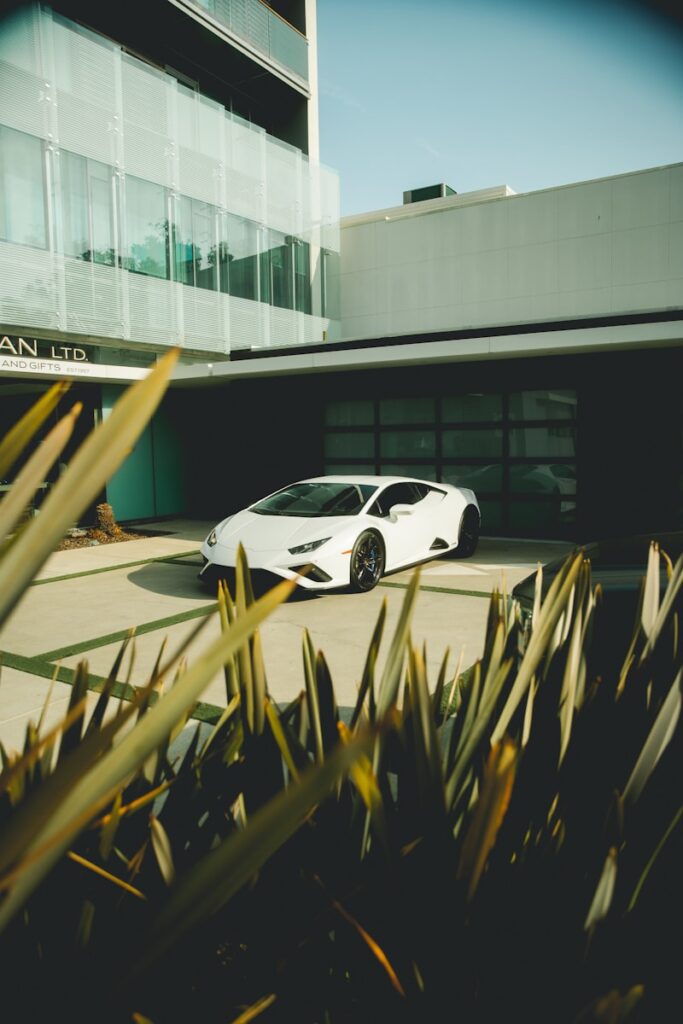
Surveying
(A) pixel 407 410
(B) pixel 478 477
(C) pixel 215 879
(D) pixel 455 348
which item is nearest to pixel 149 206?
(A) pixel 407 410

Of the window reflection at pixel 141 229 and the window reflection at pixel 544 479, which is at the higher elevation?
the window reflection at pixel 141 229

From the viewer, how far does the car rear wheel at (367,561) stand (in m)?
8.29

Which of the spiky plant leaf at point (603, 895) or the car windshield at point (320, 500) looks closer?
the spiky plant leaf at point (603, 895)

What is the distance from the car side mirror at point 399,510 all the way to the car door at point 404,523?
0.04ft

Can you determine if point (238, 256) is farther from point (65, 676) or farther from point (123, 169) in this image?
point (65, 676)

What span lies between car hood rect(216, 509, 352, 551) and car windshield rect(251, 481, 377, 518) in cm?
25

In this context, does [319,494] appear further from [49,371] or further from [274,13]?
[274,13]

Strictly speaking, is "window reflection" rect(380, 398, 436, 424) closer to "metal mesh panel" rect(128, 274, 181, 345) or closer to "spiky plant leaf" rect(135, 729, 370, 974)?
"metal mesh panel" rect(128, 274, 181, 345)

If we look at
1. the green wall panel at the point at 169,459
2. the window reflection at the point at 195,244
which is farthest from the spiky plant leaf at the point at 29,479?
the window reflection at the point at 195,244

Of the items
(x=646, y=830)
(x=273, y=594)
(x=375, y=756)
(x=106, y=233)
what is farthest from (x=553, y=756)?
(x=106, y=233)

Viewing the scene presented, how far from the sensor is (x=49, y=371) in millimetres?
13461

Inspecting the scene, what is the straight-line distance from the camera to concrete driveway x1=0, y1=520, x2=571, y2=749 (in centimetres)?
543

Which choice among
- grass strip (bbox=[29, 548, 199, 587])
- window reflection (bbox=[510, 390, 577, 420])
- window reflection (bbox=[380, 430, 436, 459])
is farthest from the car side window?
window reflection (bbox=[380, 430, 436, 459])

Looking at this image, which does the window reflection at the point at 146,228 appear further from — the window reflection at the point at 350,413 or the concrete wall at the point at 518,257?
the concrete wall at the point at 518,257
